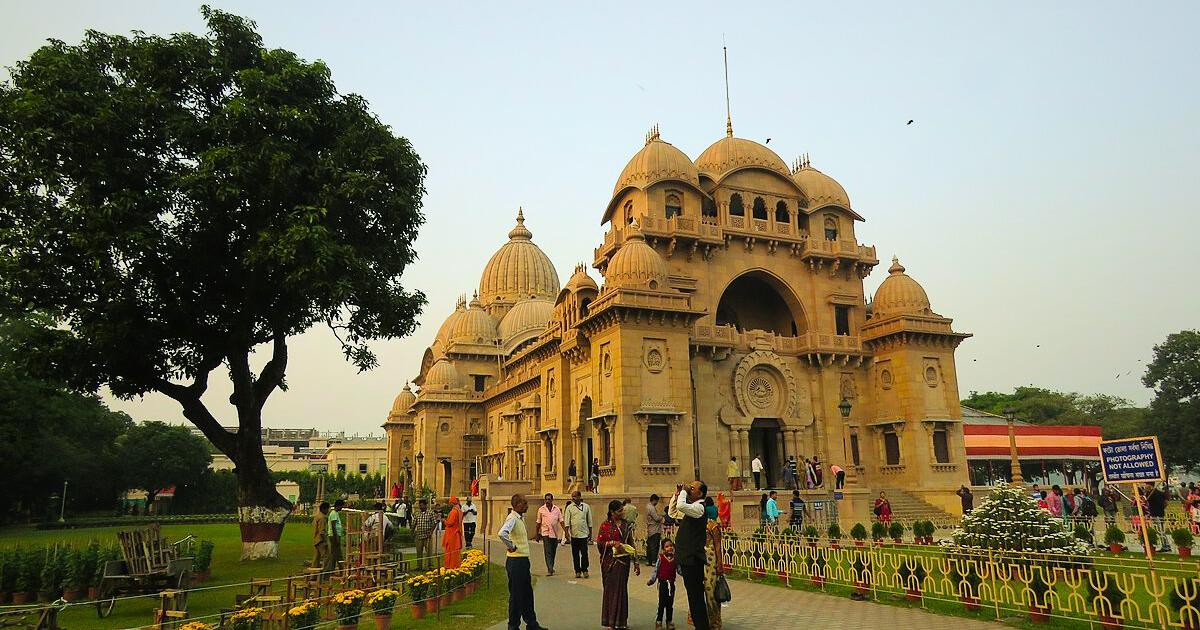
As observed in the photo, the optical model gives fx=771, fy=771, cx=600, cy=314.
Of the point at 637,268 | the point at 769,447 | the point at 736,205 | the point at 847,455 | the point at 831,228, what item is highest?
the point at 736,205

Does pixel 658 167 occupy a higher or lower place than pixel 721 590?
higher

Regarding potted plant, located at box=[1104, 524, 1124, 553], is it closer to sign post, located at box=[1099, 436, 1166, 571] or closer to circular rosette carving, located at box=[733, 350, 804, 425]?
sign post, located at box=[1099, 436, 1166, 571]

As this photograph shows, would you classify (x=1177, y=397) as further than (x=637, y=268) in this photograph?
Yes

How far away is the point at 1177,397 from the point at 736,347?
4087 cm

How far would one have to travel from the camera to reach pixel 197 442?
66500 mm

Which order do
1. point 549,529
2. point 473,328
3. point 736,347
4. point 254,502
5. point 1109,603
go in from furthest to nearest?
point 473,328 → point 736,347 → point 254,502 → point 549,529 → point 1109,603

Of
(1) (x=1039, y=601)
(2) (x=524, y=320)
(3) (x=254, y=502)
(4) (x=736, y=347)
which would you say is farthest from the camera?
Result: (2) (x=524, y=320)

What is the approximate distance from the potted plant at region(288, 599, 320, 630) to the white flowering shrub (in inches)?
409

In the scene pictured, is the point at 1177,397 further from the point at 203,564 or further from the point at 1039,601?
the point at 203,564

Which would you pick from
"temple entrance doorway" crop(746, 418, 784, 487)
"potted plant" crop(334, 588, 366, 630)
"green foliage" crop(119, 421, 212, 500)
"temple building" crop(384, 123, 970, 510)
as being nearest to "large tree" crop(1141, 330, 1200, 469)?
"temple building" crop(384, 123, 970, 510)

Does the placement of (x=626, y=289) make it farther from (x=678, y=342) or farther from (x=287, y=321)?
(x=287, y=321)

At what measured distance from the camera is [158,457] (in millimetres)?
61688

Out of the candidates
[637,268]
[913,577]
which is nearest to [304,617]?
[913,577]

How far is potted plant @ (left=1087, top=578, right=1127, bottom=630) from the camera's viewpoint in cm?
960
